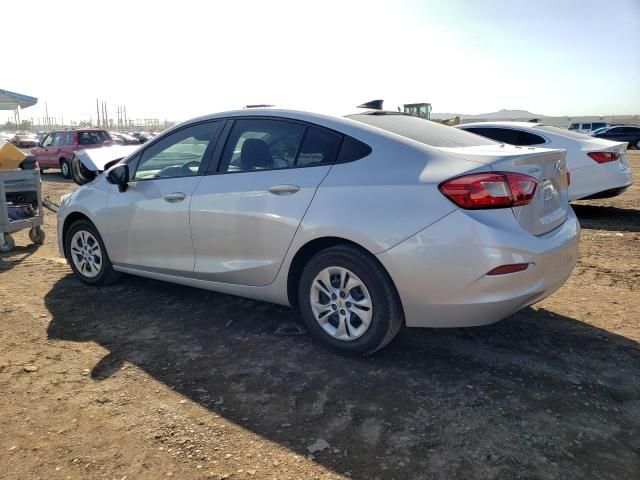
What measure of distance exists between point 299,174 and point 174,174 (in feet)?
4.34

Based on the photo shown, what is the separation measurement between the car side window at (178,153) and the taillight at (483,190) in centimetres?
201

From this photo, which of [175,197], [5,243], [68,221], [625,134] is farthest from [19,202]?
[625,134]

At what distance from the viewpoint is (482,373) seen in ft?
10.7

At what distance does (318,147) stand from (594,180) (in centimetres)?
573

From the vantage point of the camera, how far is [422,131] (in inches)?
144

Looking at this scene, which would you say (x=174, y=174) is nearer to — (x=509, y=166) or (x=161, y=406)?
(x=161, y=406)

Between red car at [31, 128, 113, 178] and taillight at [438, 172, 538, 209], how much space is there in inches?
687

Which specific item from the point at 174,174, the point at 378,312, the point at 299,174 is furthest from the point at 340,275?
the point at 174,174

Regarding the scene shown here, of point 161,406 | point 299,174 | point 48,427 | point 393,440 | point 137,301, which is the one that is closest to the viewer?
point 393,440

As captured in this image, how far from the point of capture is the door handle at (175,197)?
13.5 feet

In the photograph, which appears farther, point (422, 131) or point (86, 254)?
point (86, 254)

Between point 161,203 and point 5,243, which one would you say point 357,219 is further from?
point 5,243

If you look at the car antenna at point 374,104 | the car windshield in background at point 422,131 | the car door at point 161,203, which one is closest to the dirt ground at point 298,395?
the car door at point 161,203

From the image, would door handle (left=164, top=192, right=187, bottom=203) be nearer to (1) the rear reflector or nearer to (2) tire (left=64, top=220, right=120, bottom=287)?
(2) tire (left=64, top=220, right=120, bottom=287)
